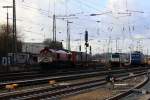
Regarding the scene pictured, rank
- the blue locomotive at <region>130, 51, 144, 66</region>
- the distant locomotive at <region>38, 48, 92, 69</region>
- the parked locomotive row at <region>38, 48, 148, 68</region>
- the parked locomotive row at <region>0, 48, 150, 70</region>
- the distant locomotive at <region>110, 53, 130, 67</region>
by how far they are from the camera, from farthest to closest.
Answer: the blue locomotive at <region>130, 51, 144, 66</region> → the distant locomotive at <region>110, 53, 130, 67</region> → the parked locomotive row at <region>0, 48, 150, 70</region> → the parked locomotive row at <region>38, 48, 148, 68</region> → the distant locomotive at <region>38, 48, 92, 69</region>

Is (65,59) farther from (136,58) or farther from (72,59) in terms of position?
(136,58)

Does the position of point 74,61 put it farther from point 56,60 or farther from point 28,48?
point 28,48

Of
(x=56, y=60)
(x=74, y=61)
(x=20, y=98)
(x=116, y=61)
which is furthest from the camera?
(x=116, y=61)

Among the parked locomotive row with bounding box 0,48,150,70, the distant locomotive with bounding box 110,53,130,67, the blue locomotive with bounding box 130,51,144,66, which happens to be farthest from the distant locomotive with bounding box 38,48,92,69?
the blue locomotive with bounding box 130,51,144,66

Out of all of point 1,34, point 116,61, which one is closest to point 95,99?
point 116,61

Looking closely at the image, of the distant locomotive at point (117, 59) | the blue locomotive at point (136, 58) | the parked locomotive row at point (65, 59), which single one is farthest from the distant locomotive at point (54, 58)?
the blue locomotive at point (136, 58)

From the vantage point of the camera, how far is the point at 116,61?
83188 mm

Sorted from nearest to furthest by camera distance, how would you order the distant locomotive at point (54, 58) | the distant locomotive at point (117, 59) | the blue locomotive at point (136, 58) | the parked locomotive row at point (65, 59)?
the distant locomotive at point (54, 58), the parked locomotive row at point (65, 59), the distant locomotive at point (117, 59), the blue locomotive at point (136, 58)

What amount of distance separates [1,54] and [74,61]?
104ft

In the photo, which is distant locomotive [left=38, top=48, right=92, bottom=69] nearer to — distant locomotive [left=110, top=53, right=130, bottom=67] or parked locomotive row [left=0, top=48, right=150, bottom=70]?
parked locomotive row [left=0, top=48, right=150, bottom=70]

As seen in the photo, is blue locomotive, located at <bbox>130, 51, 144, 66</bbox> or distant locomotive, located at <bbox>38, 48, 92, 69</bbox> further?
blue locomotive, located at <bbox>130, 51, 144, 66</bbox>

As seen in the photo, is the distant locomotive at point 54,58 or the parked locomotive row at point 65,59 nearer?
the distant locomotive at point 54,58

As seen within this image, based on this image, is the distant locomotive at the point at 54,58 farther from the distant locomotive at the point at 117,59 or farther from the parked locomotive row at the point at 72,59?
Result: the distant locomotive at the point at 117,59

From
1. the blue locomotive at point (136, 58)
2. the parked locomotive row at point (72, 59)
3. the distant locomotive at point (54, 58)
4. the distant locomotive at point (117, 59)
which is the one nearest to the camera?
the distant locomotive at point (54, 58)
